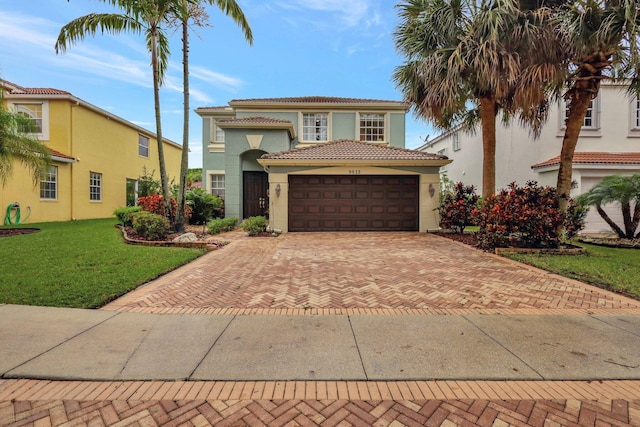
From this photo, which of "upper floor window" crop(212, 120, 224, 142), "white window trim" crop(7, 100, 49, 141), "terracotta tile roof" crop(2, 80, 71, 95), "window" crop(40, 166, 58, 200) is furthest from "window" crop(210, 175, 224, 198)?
→ "white window trim" crop(7, 100, 49, 141)

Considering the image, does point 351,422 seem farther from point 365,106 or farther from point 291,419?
point 365,106

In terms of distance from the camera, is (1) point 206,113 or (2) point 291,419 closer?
(2) point 291,419

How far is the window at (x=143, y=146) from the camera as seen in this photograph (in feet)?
75.9

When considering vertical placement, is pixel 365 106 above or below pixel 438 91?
above

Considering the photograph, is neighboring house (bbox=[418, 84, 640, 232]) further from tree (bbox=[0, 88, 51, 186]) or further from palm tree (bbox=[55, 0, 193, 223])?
tree (bbox=[0, 88, 51, 186])

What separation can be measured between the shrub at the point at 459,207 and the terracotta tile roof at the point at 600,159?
13.8 ft

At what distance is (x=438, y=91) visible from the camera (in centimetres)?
970

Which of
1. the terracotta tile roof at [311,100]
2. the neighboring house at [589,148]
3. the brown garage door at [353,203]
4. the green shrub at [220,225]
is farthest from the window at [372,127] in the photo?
the green shrub at [220,225]

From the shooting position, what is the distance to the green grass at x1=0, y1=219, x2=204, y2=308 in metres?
4.76

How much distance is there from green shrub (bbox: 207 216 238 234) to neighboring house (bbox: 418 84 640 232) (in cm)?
1340

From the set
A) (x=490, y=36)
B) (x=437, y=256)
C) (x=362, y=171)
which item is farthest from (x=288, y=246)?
(x=490, y=36)

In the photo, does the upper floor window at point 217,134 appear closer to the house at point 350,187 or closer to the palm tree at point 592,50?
the house at point 350,187

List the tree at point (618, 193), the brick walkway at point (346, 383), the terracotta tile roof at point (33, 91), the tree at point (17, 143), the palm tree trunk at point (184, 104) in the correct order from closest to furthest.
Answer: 1. the brick walkway at point (346, 383)
2. the tree at point (618, 193)
3. the tree at point (17, 143)
4. the palm tree trunk at point (184, 104)
5. the terracotta tile roof at point (33, 91)

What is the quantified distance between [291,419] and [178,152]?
30.1m
